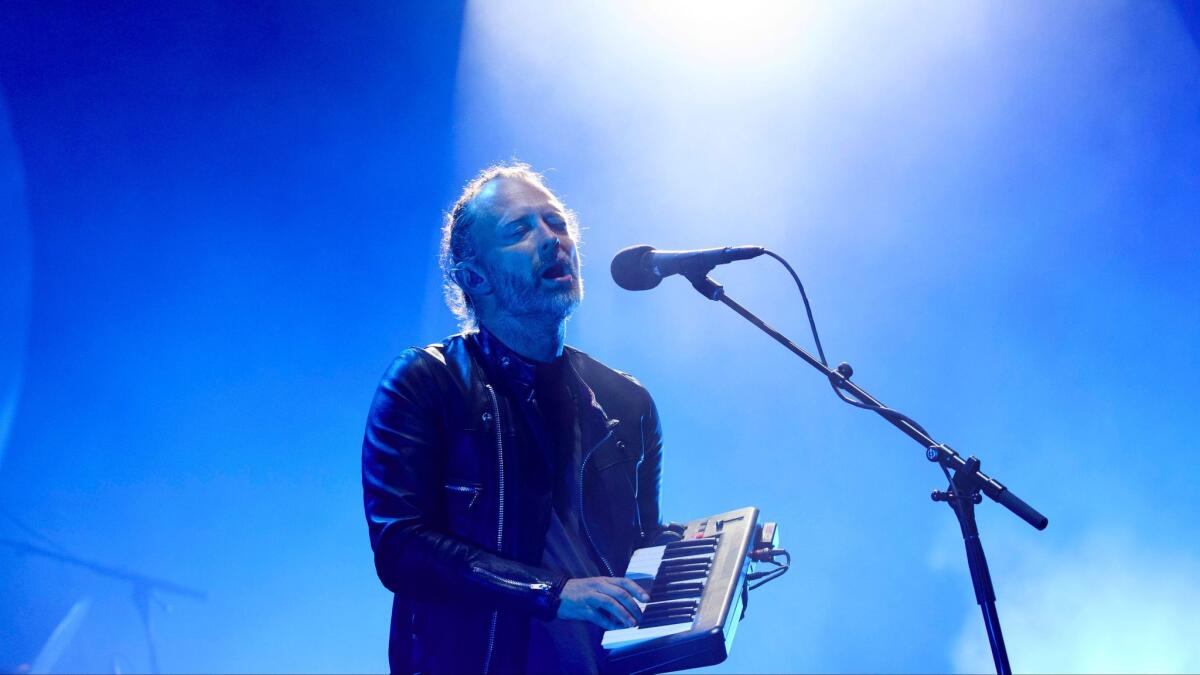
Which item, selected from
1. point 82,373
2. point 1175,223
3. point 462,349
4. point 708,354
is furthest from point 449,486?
point 1175,223

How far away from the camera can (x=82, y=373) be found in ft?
16.7

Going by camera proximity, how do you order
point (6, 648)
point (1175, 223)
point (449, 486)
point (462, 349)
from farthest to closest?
point (1175, 223)
point (6, 648)
point (462, 349)
point (449, 486)

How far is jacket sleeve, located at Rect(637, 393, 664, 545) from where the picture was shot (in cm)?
273

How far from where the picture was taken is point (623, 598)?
1.99 metres

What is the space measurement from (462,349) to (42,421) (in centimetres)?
381

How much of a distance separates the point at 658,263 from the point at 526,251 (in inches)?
17.0

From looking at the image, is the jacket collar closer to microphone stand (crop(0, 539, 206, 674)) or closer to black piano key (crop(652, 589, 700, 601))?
black piano key (crop(652, 589, 700, 601))

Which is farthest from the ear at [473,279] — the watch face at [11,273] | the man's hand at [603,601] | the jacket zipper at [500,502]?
the watch face at [11,273]

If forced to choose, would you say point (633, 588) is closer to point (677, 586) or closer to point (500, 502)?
point (677, 586)

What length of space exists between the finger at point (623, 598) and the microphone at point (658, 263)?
990 millimetres

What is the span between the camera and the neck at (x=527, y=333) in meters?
2.69

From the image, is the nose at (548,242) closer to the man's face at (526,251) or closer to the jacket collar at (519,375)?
the man's face at (526,251)

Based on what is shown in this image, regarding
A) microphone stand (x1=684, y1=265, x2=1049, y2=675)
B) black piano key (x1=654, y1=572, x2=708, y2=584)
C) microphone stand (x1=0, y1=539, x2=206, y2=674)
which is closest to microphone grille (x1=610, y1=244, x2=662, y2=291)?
microphone stand (x1=684, y1=265, x2=1049, y2=675)

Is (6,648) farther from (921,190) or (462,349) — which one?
(921,190)
